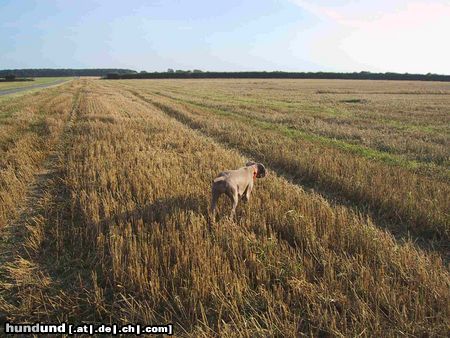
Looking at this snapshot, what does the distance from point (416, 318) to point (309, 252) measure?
5.00ft

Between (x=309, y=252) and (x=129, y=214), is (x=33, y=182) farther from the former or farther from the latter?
(x=309, y=252)

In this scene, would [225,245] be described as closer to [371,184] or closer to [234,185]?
[234,185]

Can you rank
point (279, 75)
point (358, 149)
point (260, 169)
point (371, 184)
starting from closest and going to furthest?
point (260, 169) → point (371, 184) → point (358, 149) → point (279, 75)

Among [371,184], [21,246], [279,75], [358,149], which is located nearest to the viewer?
[21,246]

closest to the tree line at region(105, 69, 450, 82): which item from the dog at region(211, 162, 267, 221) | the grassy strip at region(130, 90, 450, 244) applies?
the grassy strip at region(130, 90, 450, 244)

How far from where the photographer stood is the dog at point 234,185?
18.2ft

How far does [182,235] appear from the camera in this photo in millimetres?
4891

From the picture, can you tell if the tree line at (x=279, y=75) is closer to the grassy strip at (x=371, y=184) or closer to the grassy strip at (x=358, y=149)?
the grassy strip at (x=358, y=149)

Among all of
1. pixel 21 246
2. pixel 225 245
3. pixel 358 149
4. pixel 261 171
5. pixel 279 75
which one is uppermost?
pixel 279 75

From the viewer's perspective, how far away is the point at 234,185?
564cm

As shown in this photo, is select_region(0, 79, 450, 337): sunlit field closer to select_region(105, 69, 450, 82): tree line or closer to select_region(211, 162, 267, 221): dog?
select_region(211, 162, 267, 221): dog

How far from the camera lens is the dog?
554 cm

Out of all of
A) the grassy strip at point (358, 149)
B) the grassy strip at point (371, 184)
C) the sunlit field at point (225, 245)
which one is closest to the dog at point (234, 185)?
the sunlit field at point (225, 245)

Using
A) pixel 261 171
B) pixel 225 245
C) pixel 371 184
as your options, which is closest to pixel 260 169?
pixel 261 171
